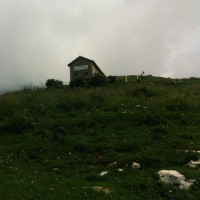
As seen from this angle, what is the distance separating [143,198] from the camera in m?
5.66

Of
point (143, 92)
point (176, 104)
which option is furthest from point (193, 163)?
point (143, 92)

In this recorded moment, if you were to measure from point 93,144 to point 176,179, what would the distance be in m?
4.21

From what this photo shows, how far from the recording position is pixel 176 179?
243 inches

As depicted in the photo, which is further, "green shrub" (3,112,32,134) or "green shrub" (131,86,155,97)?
"green shrub" (131,86,155,97)

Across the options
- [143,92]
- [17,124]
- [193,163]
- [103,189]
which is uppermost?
[143,92]

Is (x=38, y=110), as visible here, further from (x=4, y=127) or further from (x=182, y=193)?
(x=182, y=193)

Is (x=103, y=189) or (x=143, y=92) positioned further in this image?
(x=143, y=92)

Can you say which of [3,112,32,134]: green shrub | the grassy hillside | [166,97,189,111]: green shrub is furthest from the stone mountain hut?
[3,112,32,134]: green shrub

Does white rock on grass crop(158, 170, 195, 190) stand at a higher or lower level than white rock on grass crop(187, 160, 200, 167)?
lower

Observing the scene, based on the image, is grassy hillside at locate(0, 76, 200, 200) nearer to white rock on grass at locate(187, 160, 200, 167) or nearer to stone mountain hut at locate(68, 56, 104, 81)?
white rock on grass at locate(187, 160, 200, 167)

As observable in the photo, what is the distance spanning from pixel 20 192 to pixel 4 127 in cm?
671

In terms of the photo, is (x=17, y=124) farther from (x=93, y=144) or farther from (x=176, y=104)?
(x=176, y=104)

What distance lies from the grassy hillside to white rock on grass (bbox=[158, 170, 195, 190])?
0.17 m

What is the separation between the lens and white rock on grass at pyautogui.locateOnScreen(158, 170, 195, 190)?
239 inches
